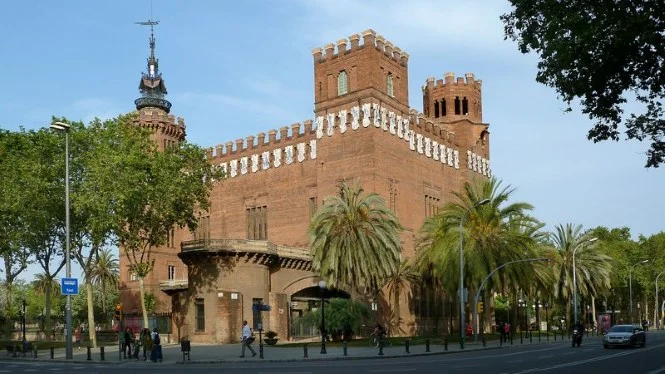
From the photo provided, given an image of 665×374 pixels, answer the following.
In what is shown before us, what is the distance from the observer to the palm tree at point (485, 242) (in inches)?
1836

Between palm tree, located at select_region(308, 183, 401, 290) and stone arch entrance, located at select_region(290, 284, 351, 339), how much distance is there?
6914 mm

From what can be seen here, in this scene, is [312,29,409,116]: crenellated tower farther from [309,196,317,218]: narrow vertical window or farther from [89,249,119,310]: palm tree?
[89,249,119,310]: palm tree

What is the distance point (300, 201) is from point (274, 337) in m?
17.5

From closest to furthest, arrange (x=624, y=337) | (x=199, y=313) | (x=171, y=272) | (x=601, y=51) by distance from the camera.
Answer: (x=601, y=51) → (x=624, y=337) → (x=199, y=313) → (x=171, y=272)

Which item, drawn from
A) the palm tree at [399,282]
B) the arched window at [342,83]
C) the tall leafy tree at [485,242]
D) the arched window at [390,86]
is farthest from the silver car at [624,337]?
the arched window at [342,83]

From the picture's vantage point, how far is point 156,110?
238 ft

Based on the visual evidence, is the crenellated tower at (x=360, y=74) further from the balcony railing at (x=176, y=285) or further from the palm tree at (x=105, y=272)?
the palm tree at (x=105, y=272)

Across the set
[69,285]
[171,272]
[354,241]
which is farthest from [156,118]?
[69,285]

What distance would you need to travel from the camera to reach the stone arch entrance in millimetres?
53750

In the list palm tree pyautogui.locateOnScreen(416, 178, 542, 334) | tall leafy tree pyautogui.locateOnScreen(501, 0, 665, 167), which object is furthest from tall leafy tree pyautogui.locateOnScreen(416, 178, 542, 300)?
tall leafy tree pyautogui.locateOnScreen(501, 0, 665, 167)

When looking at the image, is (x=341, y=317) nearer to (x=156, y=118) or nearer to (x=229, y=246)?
(x=229, y=246)

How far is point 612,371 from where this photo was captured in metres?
21.8

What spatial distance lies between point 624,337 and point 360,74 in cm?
3023

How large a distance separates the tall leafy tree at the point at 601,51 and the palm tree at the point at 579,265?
52971 mm
